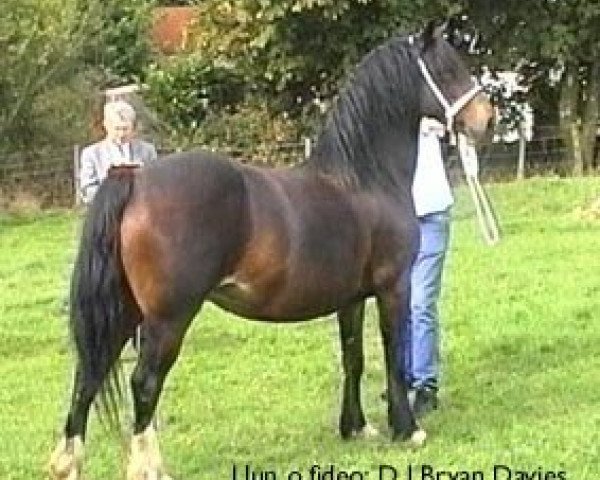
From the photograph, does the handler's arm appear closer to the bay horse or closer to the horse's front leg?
the bay horse

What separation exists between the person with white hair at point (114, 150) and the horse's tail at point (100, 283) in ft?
4.61

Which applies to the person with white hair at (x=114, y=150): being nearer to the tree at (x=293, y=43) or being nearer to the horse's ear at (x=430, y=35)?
the horse's ear at (x=430, y=35)

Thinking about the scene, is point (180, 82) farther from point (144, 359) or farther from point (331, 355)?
point (144, 359)

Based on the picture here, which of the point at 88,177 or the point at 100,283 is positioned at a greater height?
the point at 88,177

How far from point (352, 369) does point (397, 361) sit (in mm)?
312

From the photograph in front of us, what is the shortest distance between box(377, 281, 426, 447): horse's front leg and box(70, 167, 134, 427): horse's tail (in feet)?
4.82

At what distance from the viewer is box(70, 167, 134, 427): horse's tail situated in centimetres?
658

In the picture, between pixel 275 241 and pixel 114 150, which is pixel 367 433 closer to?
pixel 275 241

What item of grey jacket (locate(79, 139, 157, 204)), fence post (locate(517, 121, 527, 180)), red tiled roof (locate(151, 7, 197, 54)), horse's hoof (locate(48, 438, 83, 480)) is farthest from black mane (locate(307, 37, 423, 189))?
red tiled roof (locate(151, 7, 197, 54))

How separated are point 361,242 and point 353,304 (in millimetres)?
387

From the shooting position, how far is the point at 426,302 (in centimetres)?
827

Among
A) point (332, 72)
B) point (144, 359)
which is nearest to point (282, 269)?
point (144, 359)

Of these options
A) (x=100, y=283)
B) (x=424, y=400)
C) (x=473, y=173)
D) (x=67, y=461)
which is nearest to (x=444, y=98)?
(x=473, y=173)

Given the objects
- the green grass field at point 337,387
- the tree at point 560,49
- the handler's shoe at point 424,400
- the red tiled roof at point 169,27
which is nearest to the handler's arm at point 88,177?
the green grass field at point 337,387
